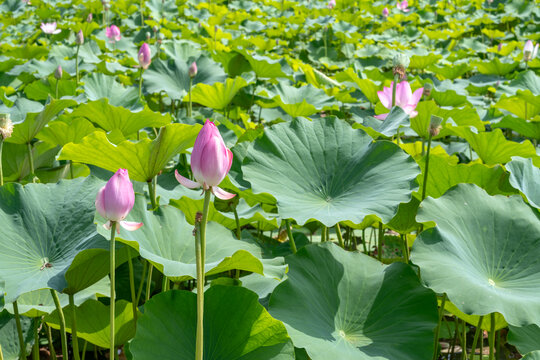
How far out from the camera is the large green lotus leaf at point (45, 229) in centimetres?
105

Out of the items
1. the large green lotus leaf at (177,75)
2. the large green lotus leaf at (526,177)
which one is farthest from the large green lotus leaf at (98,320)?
the large green lotus leaf at (177,75)

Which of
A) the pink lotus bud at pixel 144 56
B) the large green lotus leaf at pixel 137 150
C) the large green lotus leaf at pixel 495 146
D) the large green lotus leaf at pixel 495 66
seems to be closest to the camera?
the large green lotus leaf at pixel 137 150

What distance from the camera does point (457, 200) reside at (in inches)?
47.2

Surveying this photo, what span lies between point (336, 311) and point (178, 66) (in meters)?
2.02

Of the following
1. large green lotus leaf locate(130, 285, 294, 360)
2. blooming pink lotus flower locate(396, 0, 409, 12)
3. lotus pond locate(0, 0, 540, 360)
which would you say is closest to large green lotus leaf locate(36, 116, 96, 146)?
lotus pond locate(0, 0, 540, 360)

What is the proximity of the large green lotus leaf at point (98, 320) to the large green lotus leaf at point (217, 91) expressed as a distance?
127 centimetres

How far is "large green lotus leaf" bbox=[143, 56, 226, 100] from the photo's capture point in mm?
2729

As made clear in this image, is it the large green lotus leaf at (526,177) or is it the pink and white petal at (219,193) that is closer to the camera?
the pink and white petal at (219,193)

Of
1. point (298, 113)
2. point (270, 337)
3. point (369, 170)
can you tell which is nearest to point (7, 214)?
point (270, 337)

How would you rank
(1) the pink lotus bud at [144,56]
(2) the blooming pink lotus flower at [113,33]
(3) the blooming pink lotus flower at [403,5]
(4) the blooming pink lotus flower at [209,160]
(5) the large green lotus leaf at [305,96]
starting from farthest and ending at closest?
(3) the blooming pink lotus flower at [403,5] → (2) the blooming pink lotus flower at [113,33] → (5) the large green lotus leaf at [305,96] → (1) the pink lotus bud at [144,56] → (4) the blooming pink lotus flower at [209,160]

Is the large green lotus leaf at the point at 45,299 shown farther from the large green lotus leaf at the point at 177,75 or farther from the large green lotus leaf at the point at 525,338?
the large green lotus leaf at the point at 177,75

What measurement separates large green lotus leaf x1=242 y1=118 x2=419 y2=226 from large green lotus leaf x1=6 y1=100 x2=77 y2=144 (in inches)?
26.5

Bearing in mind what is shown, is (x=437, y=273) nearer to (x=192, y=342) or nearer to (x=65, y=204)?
(x=192, y=342)

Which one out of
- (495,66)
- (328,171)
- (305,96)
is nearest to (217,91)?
(305,96)
